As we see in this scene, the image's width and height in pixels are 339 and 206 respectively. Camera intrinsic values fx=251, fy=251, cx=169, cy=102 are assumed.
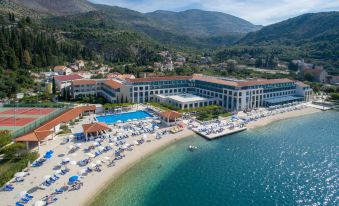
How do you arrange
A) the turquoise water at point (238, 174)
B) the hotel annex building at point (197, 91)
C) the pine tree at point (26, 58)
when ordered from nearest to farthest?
the turquoise water at point (238, 174), the hotel annex building at point (197, 91), the pine tree at point (26, 58)

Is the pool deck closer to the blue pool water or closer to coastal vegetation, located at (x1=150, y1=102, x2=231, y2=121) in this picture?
coastal vegetation, located at (x1=150, y1=102, x2=231, y2=121)

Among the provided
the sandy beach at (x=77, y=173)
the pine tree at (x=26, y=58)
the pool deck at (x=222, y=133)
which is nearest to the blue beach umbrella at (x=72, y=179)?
the sandy beach at (x=77, y=173)

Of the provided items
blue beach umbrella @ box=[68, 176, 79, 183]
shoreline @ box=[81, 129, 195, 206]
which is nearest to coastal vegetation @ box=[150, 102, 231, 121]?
shoreline @ box=[81, 129, 195, 206]

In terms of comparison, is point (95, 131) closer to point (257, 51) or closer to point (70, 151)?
point (70, 151)

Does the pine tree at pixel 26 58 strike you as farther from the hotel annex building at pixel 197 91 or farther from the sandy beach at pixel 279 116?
the sandy beach at pixel 279 116

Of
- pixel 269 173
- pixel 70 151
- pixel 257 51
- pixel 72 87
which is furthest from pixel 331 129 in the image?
pixel 257 51

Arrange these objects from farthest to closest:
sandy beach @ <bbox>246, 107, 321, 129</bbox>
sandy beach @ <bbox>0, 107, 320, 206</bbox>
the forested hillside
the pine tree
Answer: the pine tree → the forested hillside → sandy beach @ <bbox>246, 107, 321, 129</bbox> → sandy beach @ <bbox>0, 107, 320, 206</bbox>

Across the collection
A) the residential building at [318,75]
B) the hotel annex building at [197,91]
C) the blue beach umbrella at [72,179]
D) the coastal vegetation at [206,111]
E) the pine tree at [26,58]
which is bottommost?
the blue beach umbrella at [72,179]
